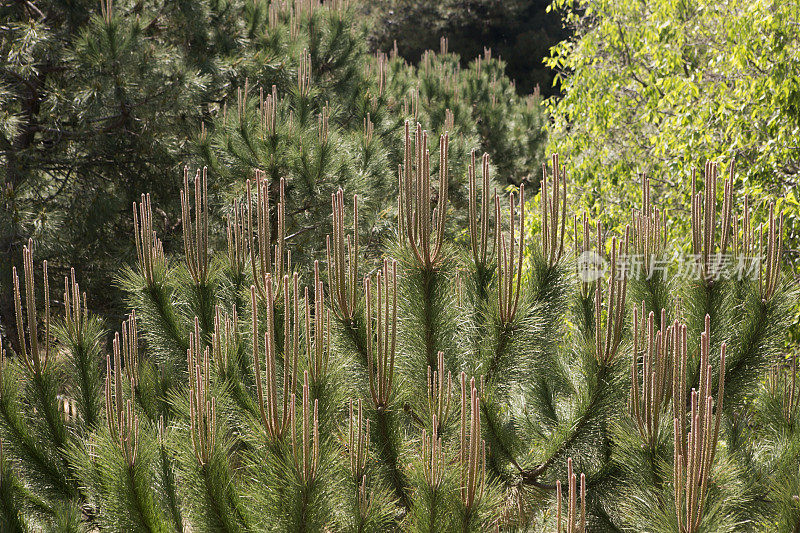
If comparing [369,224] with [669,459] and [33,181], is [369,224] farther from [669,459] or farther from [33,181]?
[669,459]

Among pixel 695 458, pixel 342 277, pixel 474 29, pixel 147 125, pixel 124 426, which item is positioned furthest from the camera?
pixel 474 29

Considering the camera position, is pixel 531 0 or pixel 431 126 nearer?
pixel 431 126

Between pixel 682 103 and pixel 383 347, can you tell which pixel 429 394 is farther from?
pixel 682 103

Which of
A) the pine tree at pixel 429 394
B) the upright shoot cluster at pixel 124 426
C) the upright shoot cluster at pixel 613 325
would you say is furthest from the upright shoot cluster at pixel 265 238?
the upright shoot cluster at pixel 613 325

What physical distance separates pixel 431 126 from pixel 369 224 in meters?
3.04

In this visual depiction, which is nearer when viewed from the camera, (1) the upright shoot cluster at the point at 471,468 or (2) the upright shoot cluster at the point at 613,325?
(1) the upright shoot cluster at the point at 471,468

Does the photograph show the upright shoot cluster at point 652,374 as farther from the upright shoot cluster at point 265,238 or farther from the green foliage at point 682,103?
the green foliage at point 682,103

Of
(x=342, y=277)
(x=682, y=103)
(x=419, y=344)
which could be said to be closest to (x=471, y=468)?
(x=419, y=344)

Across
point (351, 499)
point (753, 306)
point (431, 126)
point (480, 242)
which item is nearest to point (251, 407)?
point (351, 499)

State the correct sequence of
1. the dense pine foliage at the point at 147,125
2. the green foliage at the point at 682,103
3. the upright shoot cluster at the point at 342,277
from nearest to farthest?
1. the upright shoot cluster at the point at 342,277
2. the green foliage at the point at 682,103
3. the dense pine foliage at the point at 147,125

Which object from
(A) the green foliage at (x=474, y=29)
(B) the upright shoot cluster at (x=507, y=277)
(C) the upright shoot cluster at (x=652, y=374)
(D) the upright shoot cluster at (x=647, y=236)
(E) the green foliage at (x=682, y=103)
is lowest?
(C) the upright shoot cluster at (x=652, y=374)

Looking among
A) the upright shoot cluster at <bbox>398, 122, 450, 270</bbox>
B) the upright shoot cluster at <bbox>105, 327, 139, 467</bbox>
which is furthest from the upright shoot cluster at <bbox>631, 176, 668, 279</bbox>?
the upright shoot cluster at <bbox>105, 327, 139, 467</bbox>

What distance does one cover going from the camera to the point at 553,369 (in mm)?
2314

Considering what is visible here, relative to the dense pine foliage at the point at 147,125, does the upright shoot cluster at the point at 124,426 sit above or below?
below
